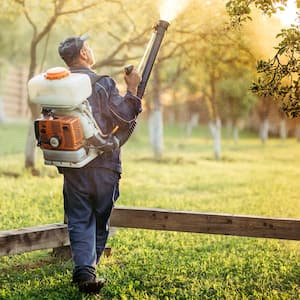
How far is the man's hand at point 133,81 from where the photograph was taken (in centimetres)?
546

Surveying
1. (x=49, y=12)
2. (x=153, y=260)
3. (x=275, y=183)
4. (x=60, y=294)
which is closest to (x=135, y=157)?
(x=275, y=183)

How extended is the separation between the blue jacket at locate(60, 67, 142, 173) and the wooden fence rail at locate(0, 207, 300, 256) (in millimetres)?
1254

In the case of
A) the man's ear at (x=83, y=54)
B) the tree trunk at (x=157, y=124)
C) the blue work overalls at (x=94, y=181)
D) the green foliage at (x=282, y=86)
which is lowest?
the tree trunk at (x=157, y=124)

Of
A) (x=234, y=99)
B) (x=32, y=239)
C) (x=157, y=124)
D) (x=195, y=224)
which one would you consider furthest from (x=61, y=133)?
(x=234, y=99)

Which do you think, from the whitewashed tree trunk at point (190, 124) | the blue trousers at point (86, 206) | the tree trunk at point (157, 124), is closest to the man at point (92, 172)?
the blue trousers at point (86, 206)

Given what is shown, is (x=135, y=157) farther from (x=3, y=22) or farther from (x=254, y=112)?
(x=254, y=112)

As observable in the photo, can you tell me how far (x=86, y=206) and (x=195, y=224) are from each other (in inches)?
63.5

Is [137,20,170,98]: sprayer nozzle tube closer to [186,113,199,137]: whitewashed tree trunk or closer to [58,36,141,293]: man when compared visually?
[58,36,141,293]: man

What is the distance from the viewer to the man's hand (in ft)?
17.9

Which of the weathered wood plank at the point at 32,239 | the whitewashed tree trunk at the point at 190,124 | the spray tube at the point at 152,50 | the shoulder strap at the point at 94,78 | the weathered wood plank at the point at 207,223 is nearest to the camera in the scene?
the shoulder strap at the point at 94,78

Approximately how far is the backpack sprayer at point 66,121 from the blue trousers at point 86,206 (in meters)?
0.22

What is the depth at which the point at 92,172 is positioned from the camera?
17.9ft

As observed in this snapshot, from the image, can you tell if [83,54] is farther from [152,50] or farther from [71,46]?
[152,50]

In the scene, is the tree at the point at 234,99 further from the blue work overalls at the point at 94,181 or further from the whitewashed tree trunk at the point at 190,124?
the blue work overalls at the point at 94,181
